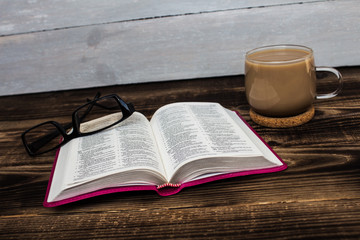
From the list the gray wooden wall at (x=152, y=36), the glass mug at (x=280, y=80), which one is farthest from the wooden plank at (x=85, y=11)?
the glass mug at (x=280, y=80)

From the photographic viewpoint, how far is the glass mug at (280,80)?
2.26 feet

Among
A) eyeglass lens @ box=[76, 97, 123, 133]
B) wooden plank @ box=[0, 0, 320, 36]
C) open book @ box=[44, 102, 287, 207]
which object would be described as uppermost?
wooden plank @ box=[0, 0, 320, 36]

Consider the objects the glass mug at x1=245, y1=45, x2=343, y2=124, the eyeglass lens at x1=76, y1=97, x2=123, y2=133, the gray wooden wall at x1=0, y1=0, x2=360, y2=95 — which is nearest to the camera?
the glass mug at x1=245, y1=45, x2=343, y2=124

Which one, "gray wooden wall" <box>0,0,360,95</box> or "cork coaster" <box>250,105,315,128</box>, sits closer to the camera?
"cork coaster" <box>250,105,315,128</box>

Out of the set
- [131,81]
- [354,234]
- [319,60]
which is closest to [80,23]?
[131,81]

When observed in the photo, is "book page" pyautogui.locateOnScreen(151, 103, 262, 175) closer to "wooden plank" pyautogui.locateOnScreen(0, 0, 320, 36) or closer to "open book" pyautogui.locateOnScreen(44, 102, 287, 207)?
"open book" pyautogui.locateOnScreen(44, 102, 287, 207)

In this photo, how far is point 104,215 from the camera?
54 centimetres

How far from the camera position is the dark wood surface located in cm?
48

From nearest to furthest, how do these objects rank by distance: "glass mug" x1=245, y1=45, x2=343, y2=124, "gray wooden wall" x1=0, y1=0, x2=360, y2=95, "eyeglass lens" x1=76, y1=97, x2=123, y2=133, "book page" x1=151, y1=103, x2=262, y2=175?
"book page" x1=151, y1=103, x2=262, y2=175, "glass mug" x1=245, y1=45, x2=343, y2=124, "eyeglass lens" x1=76, y1=97, x2=123, y2=133, "gray wooden wall" x1=0, y1=0, x2=360, y2=95

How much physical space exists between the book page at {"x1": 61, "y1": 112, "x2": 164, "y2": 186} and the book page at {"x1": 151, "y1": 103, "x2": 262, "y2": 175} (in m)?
0.03

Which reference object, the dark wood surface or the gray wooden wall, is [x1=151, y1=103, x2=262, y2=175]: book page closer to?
the dark wood surface

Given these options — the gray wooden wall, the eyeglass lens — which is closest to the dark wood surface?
the eyeglass lens

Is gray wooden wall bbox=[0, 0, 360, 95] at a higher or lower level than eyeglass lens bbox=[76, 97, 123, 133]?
higher

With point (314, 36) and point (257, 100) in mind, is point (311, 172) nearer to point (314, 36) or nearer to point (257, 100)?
point (257, 100)
